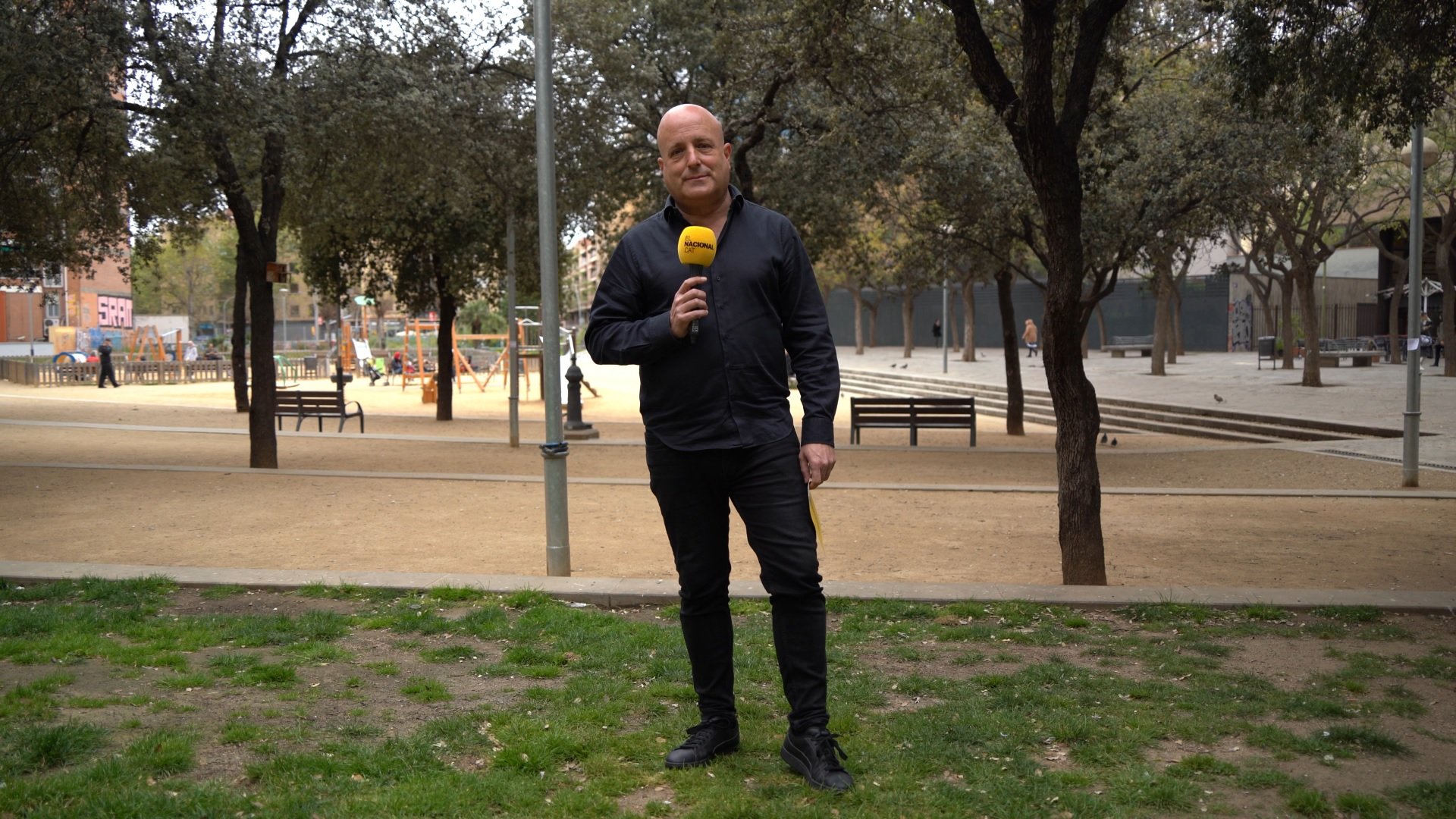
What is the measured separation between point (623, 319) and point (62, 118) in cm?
1040

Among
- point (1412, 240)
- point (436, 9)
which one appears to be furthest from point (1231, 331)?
point (436, 9)

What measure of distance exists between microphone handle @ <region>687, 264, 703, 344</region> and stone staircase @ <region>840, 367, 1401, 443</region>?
11541 millimetres

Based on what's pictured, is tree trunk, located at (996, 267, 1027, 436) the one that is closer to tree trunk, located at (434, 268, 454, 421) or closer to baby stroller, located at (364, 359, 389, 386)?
tree trunk, located at (434, 268, 454, 421)

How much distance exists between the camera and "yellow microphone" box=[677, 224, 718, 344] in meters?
3.22

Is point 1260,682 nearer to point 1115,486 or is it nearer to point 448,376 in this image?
point 1115,486

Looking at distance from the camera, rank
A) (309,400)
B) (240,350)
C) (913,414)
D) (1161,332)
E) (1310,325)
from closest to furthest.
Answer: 1. (913,414)
2. (309,400)
3. (240,350)
4. (1310,325)
5. (1161,332)

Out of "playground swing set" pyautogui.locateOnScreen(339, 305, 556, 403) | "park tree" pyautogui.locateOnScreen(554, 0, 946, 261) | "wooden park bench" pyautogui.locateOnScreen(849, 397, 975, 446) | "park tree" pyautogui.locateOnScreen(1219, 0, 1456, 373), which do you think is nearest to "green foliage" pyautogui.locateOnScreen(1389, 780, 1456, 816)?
"park tree" pyautogui.locateOnScreen(1219, 0, 1456, 373)

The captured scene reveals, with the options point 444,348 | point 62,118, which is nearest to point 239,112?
point 62,118

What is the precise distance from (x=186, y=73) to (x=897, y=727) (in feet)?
33.4

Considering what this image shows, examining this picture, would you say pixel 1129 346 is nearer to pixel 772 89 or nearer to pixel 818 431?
pixel 772 89

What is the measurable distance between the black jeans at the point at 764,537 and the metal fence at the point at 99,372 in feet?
123

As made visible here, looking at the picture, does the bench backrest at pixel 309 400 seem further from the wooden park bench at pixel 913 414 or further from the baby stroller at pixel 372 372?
the baby stroller at pixel 372 372

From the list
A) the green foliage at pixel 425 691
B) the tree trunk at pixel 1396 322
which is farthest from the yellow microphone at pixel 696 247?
the tree trunk at pixel 1396 322

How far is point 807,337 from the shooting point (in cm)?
346
